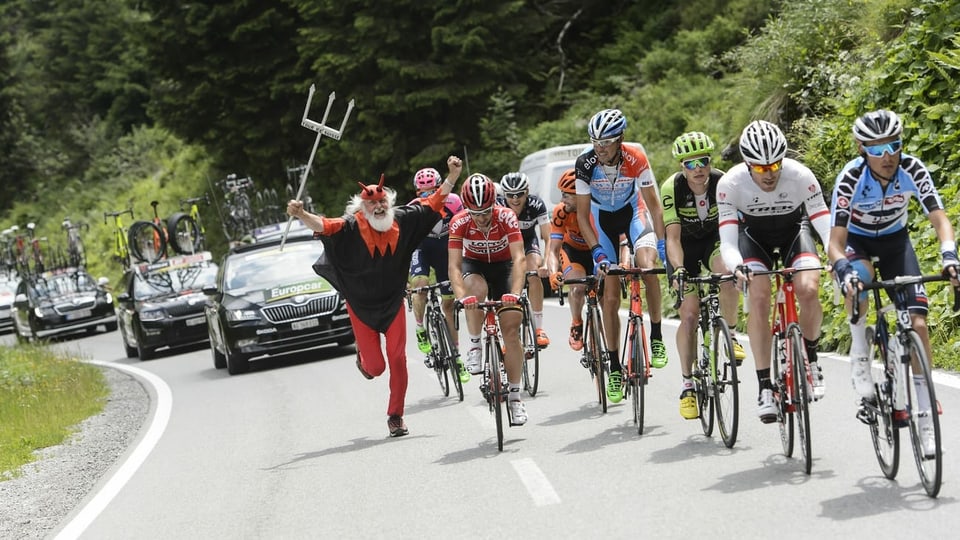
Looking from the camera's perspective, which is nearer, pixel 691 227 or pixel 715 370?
pixel 715 370

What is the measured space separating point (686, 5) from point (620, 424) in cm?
2392

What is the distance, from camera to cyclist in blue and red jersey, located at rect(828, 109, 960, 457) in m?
6.73

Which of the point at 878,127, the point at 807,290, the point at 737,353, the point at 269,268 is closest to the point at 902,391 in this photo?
the point at 807,290

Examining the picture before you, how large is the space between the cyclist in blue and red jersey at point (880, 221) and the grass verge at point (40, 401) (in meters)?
7.43

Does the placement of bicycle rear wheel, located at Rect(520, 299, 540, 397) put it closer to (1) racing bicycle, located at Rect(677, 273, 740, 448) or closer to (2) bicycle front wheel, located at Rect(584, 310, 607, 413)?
(2) bicycle front wheel, located at Rect(584, 310, 607, 413)

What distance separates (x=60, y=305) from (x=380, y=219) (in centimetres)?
2332

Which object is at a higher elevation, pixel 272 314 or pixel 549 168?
pixel 549 168

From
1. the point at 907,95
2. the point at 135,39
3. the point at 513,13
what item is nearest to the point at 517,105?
→ the point at 513,13

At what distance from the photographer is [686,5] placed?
32.3 m

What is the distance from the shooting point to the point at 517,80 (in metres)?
35.2

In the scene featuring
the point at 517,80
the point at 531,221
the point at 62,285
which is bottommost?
the point at 62,285

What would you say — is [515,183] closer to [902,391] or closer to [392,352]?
[392,352]

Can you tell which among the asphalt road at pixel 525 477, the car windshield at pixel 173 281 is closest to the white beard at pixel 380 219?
the asphalt road at pixel 525 477

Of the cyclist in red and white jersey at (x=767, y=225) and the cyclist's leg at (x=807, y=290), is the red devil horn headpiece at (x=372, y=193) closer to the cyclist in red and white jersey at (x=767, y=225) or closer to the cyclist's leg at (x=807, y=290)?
the cyclist in red and white jersey at (x=767, y=225)
